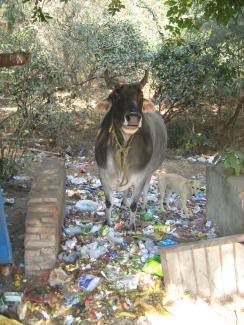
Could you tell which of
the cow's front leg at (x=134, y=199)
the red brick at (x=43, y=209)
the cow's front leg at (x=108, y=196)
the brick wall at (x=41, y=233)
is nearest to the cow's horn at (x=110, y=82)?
the cow's front leg at (x=108, y=196)

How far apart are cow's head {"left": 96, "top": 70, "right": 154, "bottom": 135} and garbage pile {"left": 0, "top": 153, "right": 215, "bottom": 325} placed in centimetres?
134

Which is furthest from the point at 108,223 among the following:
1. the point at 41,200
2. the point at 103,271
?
the point at 41,200

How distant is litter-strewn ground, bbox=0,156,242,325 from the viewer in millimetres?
3828

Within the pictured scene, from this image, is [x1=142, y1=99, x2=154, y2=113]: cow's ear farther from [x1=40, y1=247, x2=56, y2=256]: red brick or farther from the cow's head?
[x1=40, y1=247, x2=56, y2=256]: red brick

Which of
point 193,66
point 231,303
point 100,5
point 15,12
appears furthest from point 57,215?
point 100,5

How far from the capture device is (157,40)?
11172 mm

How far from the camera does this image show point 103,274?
4367mm

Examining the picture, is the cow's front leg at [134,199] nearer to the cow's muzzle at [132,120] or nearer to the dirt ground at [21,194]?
the cow's muzzle at [132,120]

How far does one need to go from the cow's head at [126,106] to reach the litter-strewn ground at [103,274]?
1344 millimetres

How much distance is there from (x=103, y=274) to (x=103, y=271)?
0.07m

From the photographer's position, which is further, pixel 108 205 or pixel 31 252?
pixel 108 205

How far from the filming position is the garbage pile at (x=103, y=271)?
151 inches

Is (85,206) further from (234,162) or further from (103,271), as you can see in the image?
(234,162)

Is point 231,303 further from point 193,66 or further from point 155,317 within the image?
point 193,66
